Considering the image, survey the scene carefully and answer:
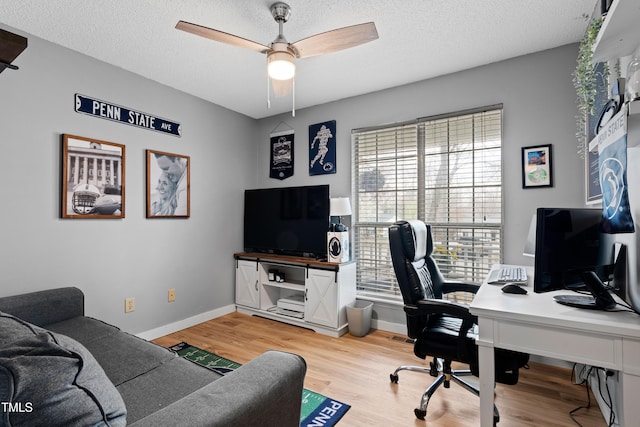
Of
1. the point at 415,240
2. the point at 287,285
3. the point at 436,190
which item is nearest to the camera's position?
Result: the point at 415,240

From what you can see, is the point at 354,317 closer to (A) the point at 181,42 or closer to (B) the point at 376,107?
(B) the point at 376,107

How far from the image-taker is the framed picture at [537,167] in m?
2.57

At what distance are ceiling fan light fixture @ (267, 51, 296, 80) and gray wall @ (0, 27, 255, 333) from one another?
176cm

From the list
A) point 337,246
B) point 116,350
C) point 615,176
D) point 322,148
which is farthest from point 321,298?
point 615,176

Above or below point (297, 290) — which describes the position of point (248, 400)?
above

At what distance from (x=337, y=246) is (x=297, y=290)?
2.80ft

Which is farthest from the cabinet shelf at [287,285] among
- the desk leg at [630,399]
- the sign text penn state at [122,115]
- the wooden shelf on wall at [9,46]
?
the wooden shelf on wall at [9,46]

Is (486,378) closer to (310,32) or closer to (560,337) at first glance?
(560,337)

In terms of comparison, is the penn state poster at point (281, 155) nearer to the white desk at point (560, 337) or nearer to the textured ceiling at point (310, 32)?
the textured ceiling at point (310, 32)

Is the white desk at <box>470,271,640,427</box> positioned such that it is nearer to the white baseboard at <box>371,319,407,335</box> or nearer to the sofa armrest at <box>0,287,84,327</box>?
the white baseboard at <box>371,319,407,335</box>

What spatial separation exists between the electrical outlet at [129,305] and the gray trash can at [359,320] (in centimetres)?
211

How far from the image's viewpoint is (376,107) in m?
3.48

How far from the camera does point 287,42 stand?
205 cm

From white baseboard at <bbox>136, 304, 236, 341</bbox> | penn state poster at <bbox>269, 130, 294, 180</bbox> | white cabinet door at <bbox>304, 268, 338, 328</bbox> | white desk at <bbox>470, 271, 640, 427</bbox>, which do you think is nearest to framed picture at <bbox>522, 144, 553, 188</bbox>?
white desk at <bbox>470, 271, 640, 427</bbox>
